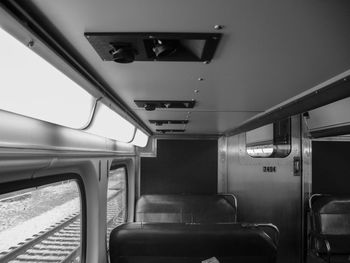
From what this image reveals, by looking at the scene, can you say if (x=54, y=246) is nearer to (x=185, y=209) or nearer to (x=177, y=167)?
(x=185, y=209)

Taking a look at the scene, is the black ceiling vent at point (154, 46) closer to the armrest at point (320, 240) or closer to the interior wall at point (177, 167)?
the armrest at point (320, 240)

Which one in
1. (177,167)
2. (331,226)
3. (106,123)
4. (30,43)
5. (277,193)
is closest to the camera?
(30,43)

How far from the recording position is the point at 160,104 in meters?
2.10

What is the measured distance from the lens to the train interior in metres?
0.79

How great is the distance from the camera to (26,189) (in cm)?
141

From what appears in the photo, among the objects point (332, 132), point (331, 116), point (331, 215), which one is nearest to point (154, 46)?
point (331, 116)

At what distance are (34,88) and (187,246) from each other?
6.56 ft

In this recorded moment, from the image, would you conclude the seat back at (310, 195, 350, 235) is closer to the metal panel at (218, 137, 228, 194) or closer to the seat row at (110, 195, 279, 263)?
the metal panel at (218, 137, 228, 194)

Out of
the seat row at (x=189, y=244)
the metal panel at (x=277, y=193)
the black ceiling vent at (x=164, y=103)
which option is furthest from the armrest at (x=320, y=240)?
the black ceiling vent at (x=164, y=103)

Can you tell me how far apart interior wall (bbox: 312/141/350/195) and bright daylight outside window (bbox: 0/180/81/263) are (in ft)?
10.8

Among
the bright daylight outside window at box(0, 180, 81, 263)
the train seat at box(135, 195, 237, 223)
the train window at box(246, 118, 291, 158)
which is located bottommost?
the train seat at box(135, 195, 237, 223)

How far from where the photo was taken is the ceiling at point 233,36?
2.37ft

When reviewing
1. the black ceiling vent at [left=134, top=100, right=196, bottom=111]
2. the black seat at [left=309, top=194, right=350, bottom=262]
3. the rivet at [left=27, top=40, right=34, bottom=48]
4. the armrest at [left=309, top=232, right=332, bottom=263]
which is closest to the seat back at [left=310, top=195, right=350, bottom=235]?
the black seat at [left=309, top=194, right=350, bottom=262]

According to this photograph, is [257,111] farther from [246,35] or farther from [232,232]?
[246,35]
